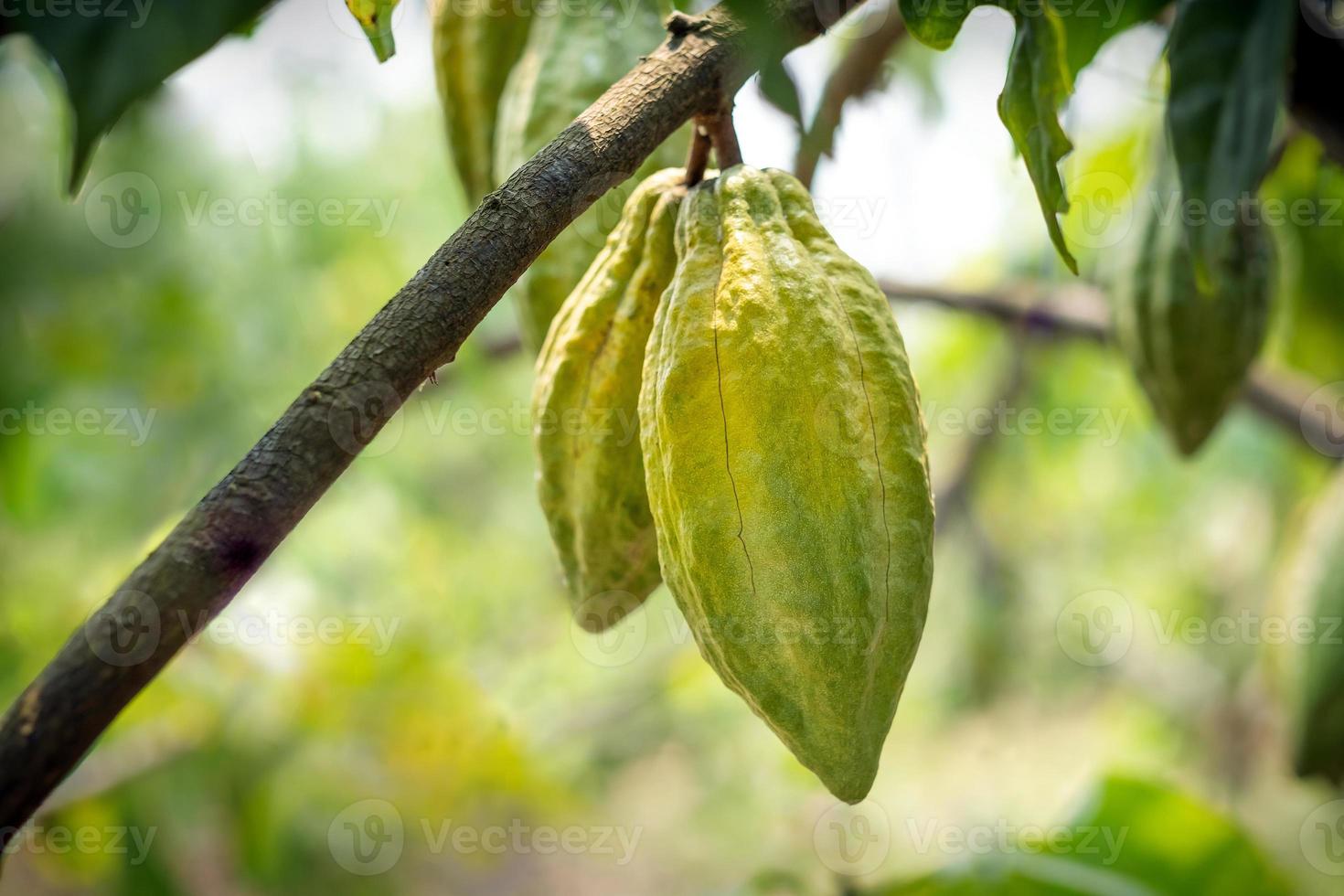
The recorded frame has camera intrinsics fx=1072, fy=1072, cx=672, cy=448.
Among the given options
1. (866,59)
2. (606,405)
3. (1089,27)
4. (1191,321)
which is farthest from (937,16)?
(866,59)

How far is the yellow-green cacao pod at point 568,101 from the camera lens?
3.35ft

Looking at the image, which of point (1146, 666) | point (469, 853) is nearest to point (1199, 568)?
point (1146, 666)

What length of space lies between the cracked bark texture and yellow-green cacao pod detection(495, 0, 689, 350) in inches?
11.0

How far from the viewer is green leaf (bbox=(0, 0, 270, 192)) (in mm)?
923

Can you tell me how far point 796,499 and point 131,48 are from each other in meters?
0.71

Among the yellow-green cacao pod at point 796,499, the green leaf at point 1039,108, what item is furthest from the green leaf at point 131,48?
the green leaf at point 1039,108

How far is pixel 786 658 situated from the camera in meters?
0.73

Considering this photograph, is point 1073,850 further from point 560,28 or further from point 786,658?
point 560,28

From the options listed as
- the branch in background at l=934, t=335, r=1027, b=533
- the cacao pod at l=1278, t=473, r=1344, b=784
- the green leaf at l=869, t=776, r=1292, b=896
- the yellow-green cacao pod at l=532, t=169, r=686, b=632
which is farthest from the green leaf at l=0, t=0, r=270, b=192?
the branch in background at l=934, t=335, r=1027, b=533

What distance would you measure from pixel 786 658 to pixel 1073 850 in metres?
1.42

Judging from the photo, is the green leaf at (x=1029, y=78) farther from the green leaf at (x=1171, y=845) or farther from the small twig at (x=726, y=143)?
the green leaf at (x=1171, y=845)

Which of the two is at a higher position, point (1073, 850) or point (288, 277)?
point (288, 277)

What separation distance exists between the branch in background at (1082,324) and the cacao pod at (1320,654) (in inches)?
13.3

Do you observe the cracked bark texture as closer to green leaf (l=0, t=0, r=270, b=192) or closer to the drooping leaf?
the drooping leaf
